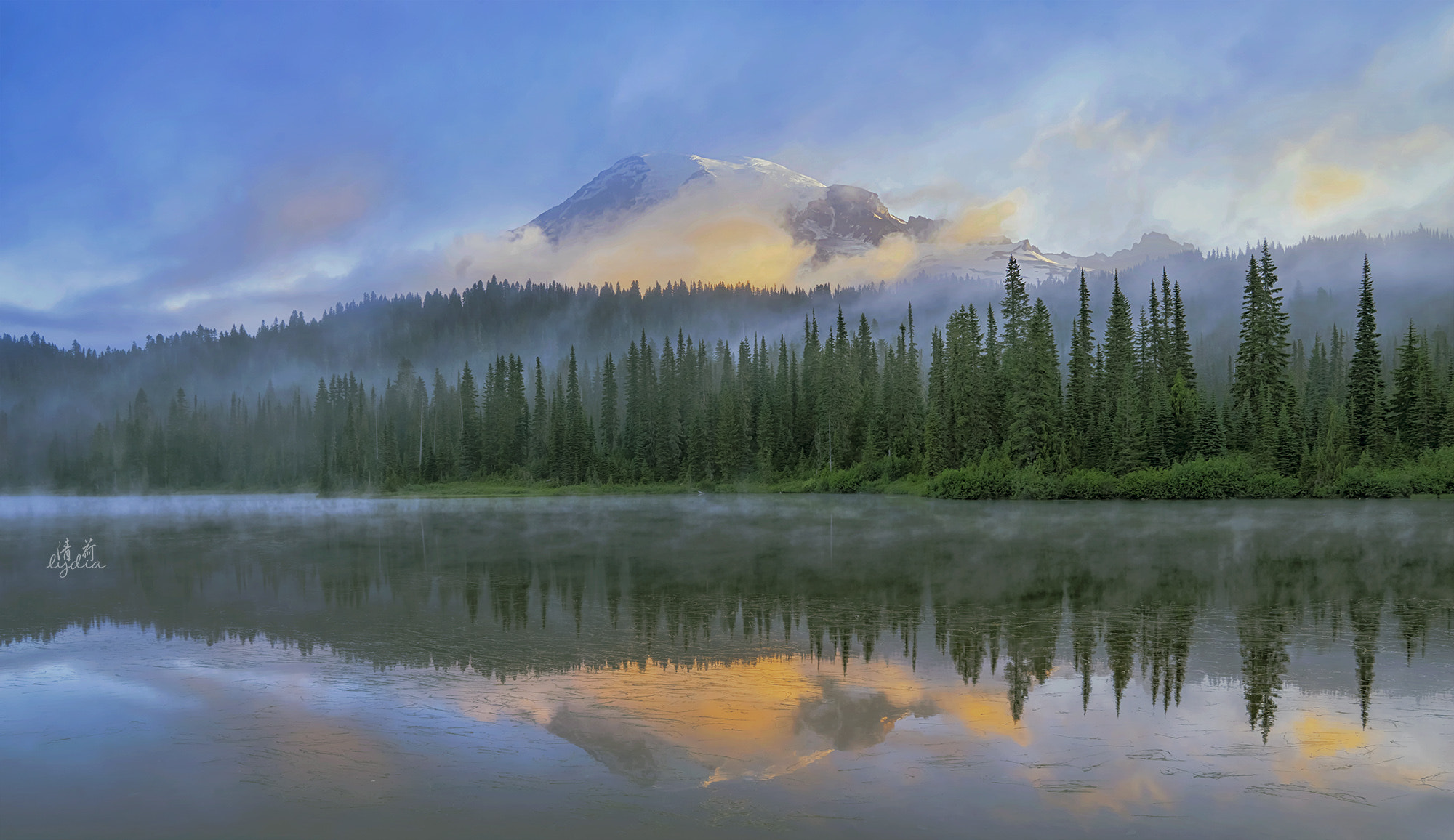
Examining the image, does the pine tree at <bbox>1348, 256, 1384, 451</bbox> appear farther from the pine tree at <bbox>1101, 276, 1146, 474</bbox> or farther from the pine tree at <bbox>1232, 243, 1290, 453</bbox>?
the pine tree at <bbox>1101, 276, 1146, 474</bbox>

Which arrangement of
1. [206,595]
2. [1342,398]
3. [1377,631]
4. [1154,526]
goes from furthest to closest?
1. [1342,398]
2. [1154,526]
3. [206,595]
4. [1377,631]

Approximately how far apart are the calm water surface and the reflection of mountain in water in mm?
153

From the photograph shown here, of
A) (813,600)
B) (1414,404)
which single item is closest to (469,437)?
(1414,404)

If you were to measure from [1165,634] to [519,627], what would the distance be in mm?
13451

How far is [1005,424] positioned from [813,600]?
Answer: 292 feet

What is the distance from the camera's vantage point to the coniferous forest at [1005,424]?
88.0 metres

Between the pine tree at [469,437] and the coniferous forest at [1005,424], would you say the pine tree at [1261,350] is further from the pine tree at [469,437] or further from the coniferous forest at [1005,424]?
the pine tree at [469,437]

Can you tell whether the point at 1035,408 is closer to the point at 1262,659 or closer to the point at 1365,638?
the point at 1365,638

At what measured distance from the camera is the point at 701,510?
75.1 m

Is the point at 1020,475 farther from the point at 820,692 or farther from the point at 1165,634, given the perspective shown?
the point at 820,692

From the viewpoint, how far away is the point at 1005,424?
106 metres

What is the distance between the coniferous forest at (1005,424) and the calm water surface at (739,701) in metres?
64.2

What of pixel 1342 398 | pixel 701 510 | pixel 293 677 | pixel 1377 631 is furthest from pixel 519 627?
pixel 1342 398
